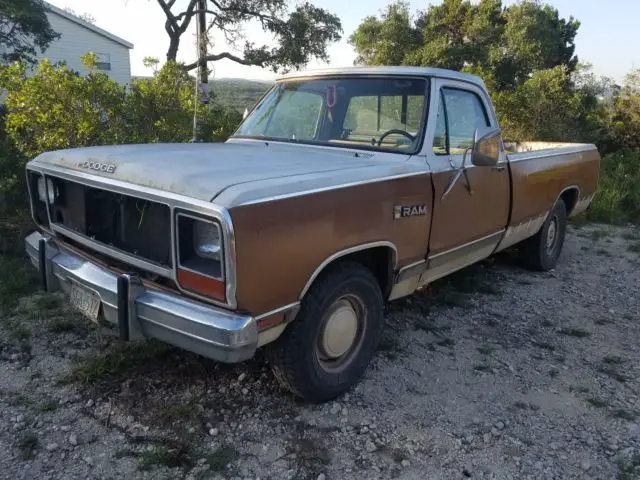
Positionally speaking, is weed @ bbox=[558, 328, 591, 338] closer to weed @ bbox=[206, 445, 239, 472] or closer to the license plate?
weed @ bbox=[206, 445, 239, 472]

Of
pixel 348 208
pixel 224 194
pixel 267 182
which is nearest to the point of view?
pixel 224 194

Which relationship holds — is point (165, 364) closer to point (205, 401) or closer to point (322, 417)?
A: point (205, 401)

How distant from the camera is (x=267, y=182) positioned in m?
2.60

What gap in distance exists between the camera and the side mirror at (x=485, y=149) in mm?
3572

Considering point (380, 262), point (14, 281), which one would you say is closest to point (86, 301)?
point (380, 262)

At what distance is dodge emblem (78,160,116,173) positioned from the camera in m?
2.92

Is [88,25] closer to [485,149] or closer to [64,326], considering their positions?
[64,326]

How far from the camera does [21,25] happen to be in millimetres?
15133

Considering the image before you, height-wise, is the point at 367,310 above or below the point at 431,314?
above

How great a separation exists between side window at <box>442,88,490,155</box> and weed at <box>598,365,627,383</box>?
1813mm

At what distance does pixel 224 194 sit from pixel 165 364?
5.23 feet

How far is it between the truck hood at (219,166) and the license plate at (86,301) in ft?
2.10

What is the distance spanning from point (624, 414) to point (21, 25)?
1711 cm

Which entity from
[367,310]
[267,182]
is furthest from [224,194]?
[367,310]
